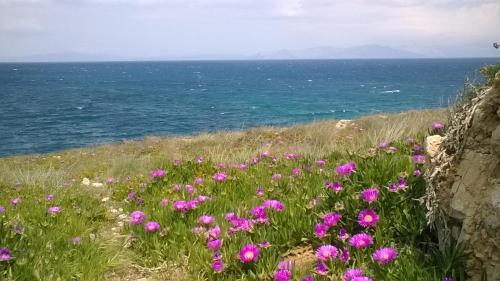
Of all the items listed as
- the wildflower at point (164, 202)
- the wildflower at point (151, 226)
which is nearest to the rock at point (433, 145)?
the wildflower at point (151, 226)

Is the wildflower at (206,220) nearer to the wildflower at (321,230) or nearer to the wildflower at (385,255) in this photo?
the wildflower at (321,230)

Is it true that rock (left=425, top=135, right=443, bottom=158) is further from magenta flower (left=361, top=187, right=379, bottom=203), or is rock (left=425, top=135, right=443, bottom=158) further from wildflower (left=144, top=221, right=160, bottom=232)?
wildflower (left=144, top=221, right=160, bottom=232)

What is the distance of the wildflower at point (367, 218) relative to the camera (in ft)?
10.8

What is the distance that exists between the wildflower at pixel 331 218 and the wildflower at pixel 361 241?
314mm

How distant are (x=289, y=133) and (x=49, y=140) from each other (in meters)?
28.3

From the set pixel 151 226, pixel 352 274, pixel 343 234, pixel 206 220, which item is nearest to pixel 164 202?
pixel 151 226

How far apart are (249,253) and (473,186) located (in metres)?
1.54

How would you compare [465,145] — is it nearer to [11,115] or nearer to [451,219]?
[451,219]

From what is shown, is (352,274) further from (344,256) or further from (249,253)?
(249,253)

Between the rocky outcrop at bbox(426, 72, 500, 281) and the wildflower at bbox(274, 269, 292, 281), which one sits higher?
the rocky outcrop at bbox(426, 72, 500, 281)

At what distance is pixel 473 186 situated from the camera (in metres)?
2.68

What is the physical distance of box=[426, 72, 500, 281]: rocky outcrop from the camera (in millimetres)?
2484

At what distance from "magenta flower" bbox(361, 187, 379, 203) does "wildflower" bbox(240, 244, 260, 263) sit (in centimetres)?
95

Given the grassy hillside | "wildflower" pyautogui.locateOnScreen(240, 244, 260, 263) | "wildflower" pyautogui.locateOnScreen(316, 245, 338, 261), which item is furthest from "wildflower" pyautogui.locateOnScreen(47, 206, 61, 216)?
"wildflower" pyautogui.locateOnScreen(316, 245, 338, 261)
